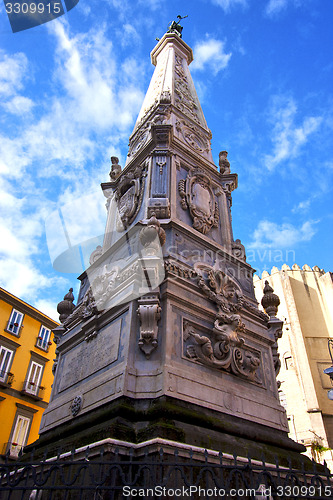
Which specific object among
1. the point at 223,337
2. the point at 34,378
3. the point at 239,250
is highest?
the point at 34,378

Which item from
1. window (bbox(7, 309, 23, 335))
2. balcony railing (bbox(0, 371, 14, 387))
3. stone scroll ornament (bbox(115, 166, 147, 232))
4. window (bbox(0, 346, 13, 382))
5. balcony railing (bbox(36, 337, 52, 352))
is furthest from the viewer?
balcony railing (bbox(36, 337, 52, 352))

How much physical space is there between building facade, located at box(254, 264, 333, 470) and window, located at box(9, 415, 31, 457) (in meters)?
15.4

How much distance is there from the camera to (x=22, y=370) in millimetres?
22922

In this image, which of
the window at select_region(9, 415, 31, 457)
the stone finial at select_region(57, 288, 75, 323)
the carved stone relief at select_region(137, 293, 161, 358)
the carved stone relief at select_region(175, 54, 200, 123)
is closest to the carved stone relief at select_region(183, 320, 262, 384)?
the carved stone relief at select_region(137, 293, 161, 358)

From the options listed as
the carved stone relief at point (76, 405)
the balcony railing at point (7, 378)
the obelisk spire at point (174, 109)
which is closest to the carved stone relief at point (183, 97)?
the obelisk spire at point (174, 109)

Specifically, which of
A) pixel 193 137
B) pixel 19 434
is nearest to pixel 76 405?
pixel 193 137

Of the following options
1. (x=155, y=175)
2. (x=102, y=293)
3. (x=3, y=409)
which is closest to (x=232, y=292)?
(x=102, y=293)

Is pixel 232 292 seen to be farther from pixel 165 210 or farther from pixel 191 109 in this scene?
pixel 191 109

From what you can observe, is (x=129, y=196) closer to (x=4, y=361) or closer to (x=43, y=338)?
(x=4, y=361)

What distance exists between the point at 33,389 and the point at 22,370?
127 cm

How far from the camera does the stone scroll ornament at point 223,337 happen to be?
280 inches

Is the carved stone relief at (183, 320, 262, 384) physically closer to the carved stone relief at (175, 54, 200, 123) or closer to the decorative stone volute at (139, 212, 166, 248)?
the decorative stone volute at (139, 212, 166, 248)

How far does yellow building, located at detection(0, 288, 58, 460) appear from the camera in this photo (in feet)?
68.6

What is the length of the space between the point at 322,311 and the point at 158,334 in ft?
114
